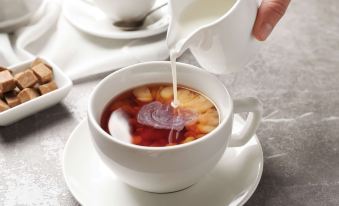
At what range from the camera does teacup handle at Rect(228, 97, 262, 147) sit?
77 centimetres

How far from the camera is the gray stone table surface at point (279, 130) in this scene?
2.69 feet

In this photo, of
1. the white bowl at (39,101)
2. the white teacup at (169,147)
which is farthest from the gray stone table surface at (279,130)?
the white teacup at (169,147)

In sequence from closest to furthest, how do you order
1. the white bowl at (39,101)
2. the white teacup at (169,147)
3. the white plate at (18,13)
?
the white teacup at (169,147), the white bowl at (39,101), the white plate at (18,13)

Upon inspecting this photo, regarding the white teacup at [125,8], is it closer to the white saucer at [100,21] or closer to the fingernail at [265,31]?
the white saucer at [100,21]

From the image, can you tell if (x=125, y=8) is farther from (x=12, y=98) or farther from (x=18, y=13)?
(x=12, y=98)

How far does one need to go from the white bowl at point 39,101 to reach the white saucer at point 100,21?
0.20 meters

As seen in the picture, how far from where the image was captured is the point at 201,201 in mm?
738

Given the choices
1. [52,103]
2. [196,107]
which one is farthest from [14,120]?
[196,107]

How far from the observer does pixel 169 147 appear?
26.4 inches

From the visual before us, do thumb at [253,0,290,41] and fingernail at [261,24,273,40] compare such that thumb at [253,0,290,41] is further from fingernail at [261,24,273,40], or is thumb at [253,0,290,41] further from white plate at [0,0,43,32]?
white plate at [0,0,43,32]

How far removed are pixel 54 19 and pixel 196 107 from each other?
0.59 meters

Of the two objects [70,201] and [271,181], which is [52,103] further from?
[271,181]

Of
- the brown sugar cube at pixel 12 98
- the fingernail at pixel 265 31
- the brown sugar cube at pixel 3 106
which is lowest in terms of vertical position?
Result: the brown sugar cube at pixel 12 98

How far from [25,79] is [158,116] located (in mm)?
324
